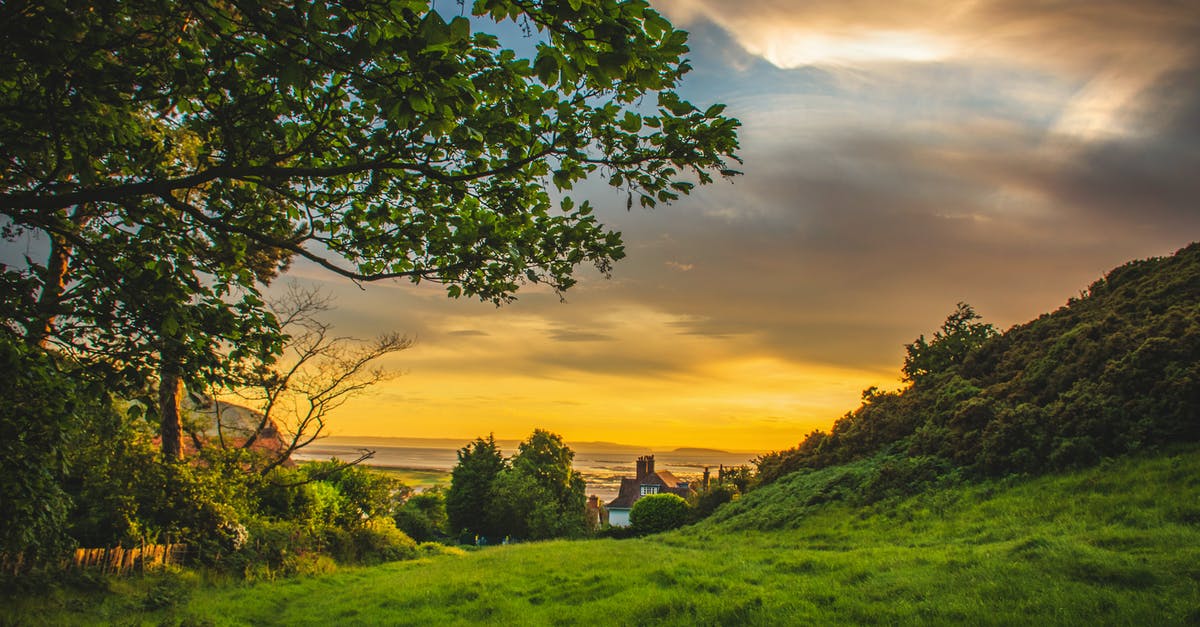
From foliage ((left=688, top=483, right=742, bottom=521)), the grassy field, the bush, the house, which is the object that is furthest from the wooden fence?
the house

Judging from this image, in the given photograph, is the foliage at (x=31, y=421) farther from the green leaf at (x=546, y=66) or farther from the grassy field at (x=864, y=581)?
the green leaf at (x=546, y=66)

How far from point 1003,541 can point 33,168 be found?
1662 cm

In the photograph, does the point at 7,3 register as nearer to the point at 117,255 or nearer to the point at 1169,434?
the point at 117,255

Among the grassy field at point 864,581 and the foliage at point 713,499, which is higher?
the grassy field at point 864,581

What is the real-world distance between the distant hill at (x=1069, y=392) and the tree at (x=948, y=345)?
4780 millimetres

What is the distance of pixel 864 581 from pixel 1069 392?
37.3 feet

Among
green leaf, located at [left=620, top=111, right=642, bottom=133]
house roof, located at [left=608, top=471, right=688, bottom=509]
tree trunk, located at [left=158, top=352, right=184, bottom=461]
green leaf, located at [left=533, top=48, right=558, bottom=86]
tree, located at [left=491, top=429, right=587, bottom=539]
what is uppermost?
green leaf, located at [left=620, top=111, right=642, bottom=133]

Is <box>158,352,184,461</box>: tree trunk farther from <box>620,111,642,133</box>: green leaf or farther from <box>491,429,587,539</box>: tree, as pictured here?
<box>491,429,587,539</box>: tree

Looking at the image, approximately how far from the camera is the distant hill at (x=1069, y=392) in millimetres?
14547

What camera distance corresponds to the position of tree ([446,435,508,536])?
4994cm

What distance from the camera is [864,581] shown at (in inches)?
392

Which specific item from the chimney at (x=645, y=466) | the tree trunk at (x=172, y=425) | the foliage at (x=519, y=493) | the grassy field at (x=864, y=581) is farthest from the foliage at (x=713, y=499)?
the chimney at (x=645, y=466)

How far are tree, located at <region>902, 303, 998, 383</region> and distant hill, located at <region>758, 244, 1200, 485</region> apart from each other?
478 cm

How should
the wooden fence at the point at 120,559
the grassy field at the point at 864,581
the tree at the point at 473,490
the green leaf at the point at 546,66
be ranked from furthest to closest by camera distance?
1. the tree at the point at 473,490
2. the wooden fence at the point at 120,559
3. the grassy field at the point at 864,581
4. the green leaf at the point at 546,66
